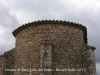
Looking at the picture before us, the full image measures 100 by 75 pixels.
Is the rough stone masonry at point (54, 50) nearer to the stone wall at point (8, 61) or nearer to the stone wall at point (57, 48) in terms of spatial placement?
the stone wall at point (57, 48)

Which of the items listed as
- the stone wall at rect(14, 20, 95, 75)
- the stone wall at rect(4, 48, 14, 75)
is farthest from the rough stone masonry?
the stone wall at rect(4, 48, 14, 75)

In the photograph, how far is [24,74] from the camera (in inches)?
452

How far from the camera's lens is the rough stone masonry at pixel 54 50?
36.1ft

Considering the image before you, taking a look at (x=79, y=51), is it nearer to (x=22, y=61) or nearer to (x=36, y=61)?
(x=36, y=61)

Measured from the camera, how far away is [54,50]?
11.3m

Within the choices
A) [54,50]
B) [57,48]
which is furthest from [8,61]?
[57,48]

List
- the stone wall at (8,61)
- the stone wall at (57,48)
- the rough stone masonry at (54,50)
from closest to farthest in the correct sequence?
the rough stone masonry at (54,50)
the stone wall at (57,48)
the stone wall at (8,61)

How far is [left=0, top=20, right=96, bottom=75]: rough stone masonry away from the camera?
36.1 ft

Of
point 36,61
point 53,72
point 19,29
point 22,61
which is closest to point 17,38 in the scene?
point 19,29

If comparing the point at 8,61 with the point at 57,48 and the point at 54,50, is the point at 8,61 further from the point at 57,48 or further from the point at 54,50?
the point at 57,48

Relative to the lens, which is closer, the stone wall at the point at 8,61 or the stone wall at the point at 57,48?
the stone wall at the point at 57,48

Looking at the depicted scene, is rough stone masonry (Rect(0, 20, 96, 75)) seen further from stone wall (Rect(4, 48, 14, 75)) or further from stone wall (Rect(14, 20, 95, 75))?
stone wall (Rect(4, 48, 14, 75))

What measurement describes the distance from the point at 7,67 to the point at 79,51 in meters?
5.24

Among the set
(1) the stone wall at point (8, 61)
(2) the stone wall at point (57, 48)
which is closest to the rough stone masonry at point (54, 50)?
(2) the stone wall at point (57, 48)
